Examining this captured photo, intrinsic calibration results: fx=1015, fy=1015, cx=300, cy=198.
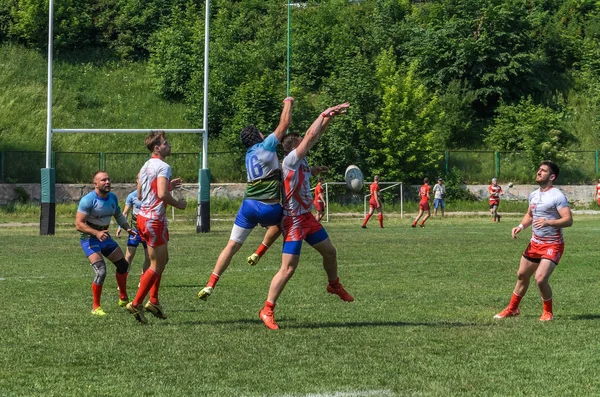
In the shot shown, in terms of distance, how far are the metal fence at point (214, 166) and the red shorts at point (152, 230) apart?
113 feet

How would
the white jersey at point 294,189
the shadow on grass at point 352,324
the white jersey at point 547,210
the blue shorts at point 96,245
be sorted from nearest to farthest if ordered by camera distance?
1. the white jersey at point 294,189
2. the shadow on grass at point 352,324
3. the white jersey at point 547,210
4. the blue shorts at point 96,245

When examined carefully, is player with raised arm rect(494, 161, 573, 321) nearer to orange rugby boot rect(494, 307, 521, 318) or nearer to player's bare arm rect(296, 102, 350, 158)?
orange rugby boot rect(494, 307, 521, 318)

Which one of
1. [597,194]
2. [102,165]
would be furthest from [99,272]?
[597,194]

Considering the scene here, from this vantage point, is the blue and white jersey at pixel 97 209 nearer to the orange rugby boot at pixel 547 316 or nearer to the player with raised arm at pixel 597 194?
the orange rugby boot at pixel 547 316

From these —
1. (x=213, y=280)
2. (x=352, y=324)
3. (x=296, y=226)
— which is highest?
(x=296, y=226)

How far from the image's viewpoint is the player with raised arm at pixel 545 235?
1098 cm

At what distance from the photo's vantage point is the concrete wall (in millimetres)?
43875

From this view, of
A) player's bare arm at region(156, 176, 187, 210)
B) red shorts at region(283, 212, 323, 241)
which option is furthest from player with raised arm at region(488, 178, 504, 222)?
player's bare arm at region(156, 176, 187, 210)

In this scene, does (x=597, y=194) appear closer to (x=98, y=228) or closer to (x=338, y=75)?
(x=338, y=75)

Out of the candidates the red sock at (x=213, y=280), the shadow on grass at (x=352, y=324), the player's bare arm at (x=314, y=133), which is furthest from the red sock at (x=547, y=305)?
the red sock at (x=213, y=280)

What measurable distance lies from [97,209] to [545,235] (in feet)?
16.7

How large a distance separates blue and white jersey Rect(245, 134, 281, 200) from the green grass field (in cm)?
138

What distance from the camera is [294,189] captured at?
10391mm

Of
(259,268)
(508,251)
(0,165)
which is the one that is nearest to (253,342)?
(259,268)
